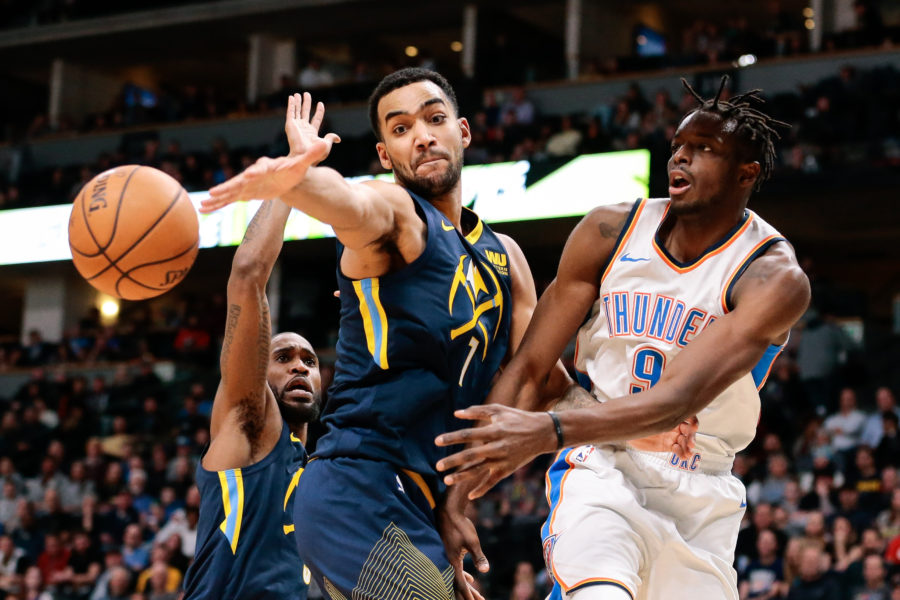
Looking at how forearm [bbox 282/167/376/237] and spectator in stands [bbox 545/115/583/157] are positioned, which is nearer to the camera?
forearm [bbox 282/167/376/237]

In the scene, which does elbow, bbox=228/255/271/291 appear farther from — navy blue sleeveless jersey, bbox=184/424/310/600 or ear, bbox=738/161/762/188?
ear, bbox=738/161/762/188

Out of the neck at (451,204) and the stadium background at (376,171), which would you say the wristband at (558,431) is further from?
the stadium background at (376,171)

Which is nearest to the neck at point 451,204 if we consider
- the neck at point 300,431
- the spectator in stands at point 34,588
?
the neck at point 300,431

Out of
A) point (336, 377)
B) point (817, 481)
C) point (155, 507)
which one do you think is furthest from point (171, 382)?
point (336, 377)

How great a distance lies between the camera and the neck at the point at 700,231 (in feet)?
12.6

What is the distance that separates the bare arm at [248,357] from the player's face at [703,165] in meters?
1.46

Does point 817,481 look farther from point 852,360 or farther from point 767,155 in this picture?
point 767,155

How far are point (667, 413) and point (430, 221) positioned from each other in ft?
3.09

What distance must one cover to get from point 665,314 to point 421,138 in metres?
0.99

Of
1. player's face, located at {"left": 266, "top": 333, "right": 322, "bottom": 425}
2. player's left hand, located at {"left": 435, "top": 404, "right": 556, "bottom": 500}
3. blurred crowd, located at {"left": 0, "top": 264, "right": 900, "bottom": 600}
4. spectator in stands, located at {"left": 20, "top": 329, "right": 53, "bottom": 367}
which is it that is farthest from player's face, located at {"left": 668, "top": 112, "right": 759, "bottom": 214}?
spectator in stands, located at {"left": 20, "top": 329, "right": 53, "bottom": 367}

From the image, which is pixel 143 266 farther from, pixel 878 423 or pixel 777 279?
pixel 878 423

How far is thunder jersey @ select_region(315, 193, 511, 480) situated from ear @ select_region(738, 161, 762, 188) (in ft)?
3.12

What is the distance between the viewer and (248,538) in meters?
4.67

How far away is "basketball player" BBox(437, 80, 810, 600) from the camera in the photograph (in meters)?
3.53
